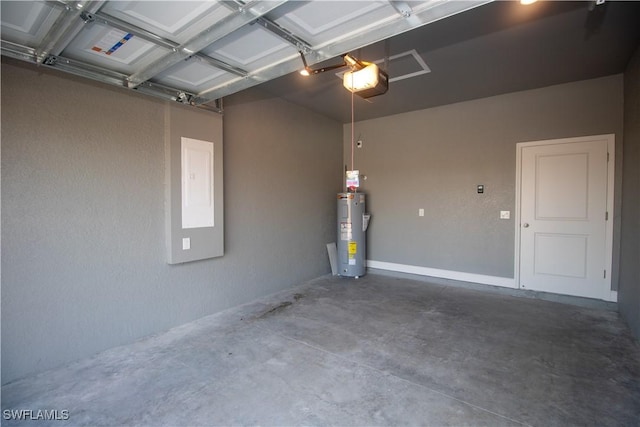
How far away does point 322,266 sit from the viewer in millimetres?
5434

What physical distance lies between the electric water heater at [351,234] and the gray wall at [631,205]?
130 inches

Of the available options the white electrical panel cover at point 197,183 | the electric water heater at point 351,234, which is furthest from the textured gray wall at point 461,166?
the white electrical panel cover at point 197,183

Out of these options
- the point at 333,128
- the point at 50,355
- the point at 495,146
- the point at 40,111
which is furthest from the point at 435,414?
the point at 333,128

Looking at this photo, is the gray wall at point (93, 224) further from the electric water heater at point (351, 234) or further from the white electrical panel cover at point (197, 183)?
the electric water heater at point (351, 234)

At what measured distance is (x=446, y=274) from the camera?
4.98 meters

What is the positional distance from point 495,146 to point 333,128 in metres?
2.70

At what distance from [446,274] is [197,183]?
158 inches

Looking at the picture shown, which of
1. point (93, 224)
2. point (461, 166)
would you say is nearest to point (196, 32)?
point (93, 224)

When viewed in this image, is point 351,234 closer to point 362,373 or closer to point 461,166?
point 461,166

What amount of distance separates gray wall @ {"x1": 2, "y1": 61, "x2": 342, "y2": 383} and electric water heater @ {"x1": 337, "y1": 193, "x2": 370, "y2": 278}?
5.82 ft

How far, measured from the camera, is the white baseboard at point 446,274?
4.53 metres

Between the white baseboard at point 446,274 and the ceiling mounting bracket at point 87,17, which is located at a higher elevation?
the ceiling mounting bracket at point 87,17

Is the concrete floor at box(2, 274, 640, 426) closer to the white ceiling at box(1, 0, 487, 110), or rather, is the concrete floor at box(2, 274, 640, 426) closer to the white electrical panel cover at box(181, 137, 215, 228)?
the white electrical panel cover at box(181, 137, 215, 228)

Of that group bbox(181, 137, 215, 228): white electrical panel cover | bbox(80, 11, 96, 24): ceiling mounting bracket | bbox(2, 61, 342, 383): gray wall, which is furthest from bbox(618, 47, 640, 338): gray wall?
bbox(80, 11, 96, 24): ceiling mounting bracket
